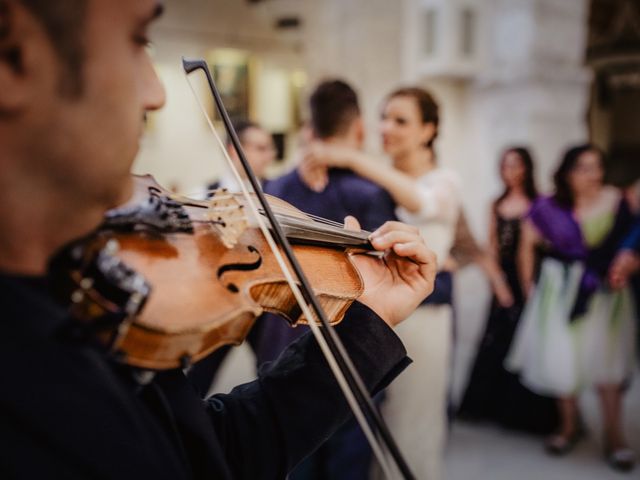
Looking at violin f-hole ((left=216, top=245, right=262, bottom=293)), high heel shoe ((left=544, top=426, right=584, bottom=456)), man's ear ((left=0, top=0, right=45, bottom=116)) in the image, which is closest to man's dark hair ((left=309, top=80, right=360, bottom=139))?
violin f-hole ((left=216, top=245, right=262, bottom=293))

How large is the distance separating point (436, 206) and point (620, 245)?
1.17 meters

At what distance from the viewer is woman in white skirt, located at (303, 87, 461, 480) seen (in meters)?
1.68

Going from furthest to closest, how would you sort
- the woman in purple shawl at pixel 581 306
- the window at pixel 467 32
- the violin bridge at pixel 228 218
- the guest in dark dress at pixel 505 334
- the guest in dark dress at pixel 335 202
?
1. the window at pixel 467 32
2. the guest in dark dress at pixel 505 334
3. the woman in purple shawl at pixel 581 306
4. the guest in dark dress at pixel 335 202
5. the violin bridge at pixel 228 218

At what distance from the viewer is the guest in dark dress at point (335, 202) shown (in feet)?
5.17

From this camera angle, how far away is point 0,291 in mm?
448

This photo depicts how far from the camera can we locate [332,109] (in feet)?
5.72

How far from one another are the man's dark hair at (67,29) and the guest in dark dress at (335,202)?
1.08 metres

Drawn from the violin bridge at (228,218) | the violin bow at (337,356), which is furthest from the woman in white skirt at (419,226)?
the violin bow at (337,356)

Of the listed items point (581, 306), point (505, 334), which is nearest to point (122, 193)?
point (581, 306)

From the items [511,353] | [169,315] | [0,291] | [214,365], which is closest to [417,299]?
[169,315]

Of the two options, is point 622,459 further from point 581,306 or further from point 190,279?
point 190,279

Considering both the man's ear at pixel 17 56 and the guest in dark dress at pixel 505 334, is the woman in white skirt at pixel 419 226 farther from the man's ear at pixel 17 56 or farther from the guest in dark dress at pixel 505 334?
the man's ear at pixel 17 56

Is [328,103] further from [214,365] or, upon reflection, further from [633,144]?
[633,144]

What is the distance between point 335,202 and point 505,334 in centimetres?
170
